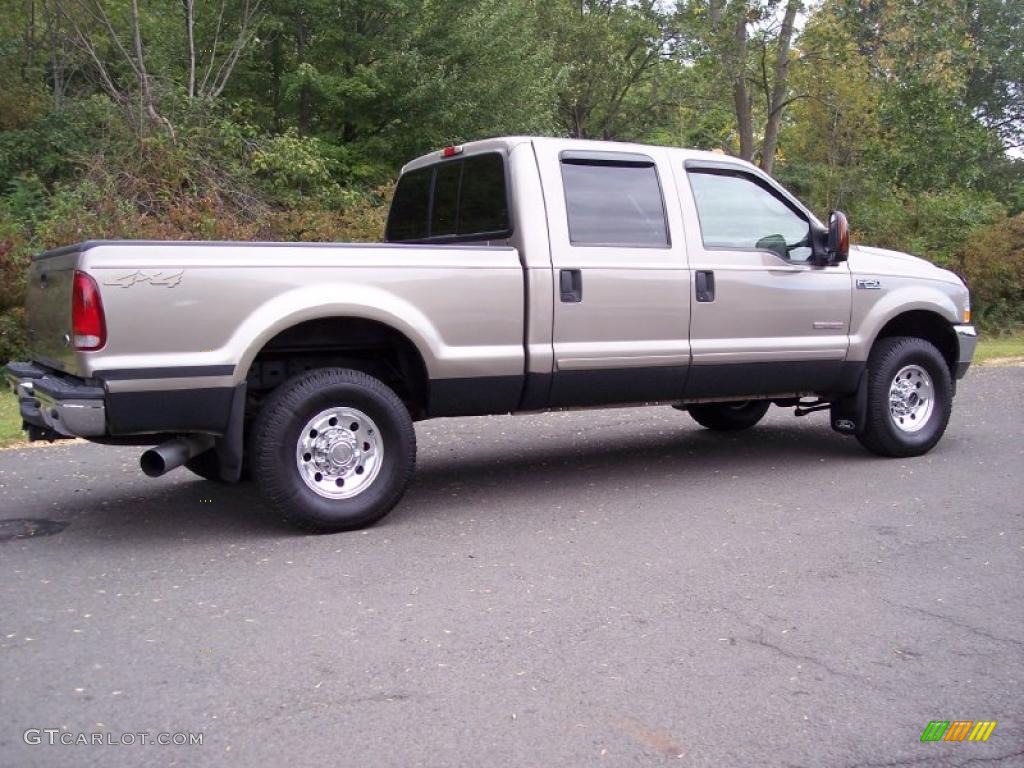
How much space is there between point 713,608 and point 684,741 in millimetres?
1257

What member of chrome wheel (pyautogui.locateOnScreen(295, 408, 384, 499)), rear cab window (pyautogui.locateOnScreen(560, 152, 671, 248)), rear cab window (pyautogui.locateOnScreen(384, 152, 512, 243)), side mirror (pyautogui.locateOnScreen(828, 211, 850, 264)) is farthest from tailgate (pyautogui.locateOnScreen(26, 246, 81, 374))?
side mirror (pyautogui.locateOnScreen(828, 211, 850, 264))

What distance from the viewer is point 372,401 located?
564cm

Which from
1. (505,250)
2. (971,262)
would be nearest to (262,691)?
(505,250)

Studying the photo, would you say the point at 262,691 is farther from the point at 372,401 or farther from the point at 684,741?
the point at 372,401

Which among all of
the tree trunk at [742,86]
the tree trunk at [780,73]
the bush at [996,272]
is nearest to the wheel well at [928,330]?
the bush at [996,272]

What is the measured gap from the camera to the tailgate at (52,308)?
509cm

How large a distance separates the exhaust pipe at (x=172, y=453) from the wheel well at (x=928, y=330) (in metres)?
4.94

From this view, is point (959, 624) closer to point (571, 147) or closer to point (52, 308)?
point (571, 147)

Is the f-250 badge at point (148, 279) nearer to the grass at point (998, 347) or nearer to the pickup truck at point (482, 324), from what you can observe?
the pickup truck at point (482, 324)

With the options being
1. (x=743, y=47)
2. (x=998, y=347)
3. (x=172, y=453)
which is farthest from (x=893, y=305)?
(x=743, y=47)

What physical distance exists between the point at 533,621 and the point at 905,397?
14.8 feet

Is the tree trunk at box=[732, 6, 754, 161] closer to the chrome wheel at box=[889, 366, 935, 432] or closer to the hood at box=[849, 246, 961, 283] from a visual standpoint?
the hood at box=[849, 246, 961, 283]

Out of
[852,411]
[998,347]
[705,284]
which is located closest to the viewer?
[705,284]

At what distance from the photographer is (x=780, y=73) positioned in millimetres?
25984
